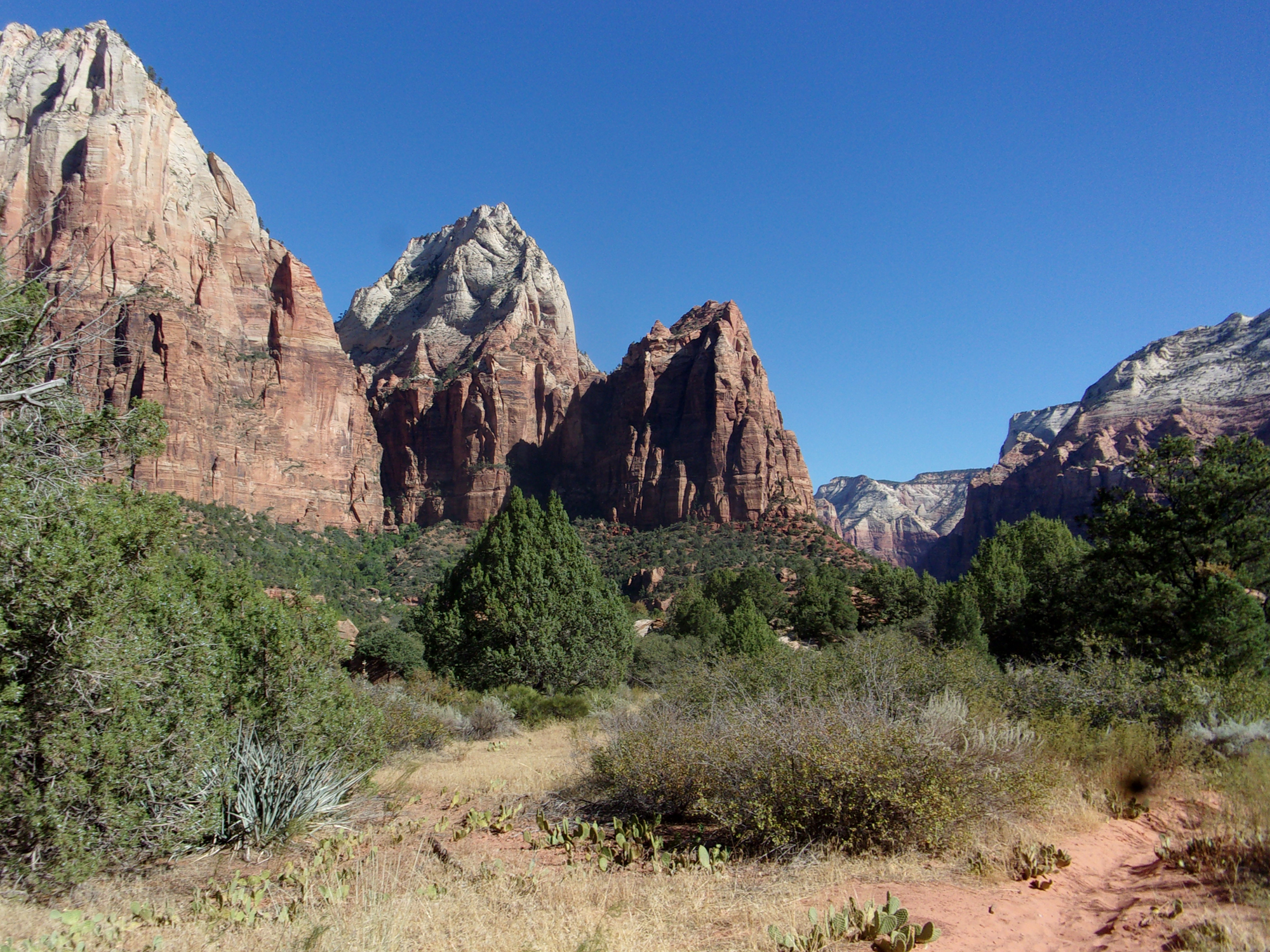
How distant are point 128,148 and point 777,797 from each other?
88.1 metres

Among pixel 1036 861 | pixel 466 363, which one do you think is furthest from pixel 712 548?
pixel 1036 861

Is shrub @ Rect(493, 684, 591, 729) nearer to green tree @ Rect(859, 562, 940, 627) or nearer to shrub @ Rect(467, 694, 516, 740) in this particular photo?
shrub @ Rect(467, 694, 516, 740)

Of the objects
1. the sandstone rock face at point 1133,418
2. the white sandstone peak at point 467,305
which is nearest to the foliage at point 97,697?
the white sandstone peak at point 467,305

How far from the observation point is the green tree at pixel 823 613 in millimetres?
42219

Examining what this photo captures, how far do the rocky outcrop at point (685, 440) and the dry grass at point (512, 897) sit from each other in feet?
244

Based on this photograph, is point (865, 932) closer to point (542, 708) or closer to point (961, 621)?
point (542, 708)

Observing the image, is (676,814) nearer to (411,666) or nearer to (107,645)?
(107,645)

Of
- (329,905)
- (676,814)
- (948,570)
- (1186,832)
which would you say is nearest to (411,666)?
(676,814)

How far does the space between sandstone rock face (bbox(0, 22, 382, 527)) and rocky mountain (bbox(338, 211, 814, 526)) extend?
13641mm

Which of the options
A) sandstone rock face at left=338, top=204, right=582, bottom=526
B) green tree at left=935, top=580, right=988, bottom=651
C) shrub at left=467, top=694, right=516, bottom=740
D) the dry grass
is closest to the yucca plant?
the dry grass

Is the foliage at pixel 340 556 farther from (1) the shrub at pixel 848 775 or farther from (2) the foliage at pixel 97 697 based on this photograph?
(1) the shrub at pixel 848 775

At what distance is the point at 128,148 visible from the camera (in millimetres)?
69625

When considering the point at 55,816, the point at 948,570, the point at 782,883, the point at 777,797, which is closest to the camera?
the point at 55,816

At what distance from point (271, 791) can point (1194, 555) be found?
22126 mm
